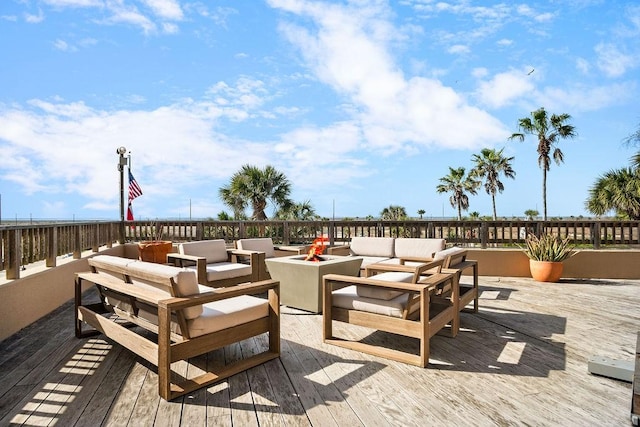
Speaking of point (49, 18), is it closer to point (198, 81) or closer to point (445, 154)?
point (198, 81)

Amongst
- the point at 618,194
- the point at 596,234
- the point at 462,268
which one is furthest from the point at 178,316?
the point at 618,194

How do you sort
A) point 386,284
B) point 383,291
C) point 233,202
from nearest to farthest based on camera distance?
1. point 386,284
2. point 383,291
3. point 233,202

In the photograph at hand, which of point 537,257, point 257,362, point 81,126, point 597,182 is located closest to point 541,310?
point 537,257

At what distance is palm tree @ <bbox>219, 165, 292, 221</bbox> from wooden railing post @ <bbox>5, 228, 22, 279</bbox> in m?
9.92

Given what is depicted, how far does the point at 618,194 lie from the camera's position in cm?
1331

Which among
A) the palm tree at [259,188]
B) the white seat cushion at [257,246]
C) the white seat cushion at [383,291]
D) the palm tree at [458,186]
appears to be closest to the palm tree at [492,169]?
the palm tree at [458,186]

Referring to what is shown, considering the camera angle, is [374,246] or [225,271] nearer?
[225,271]

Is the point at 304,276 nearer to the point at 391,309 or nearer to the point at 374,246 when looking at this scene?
the point at 391,309

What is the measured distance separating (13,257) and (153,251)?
10.5 feet

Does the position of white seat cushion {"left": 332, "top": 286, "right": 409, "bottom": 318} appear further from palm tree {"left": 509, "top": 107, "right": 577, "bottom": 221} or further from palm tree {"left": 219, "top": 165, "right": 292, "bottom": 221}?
palm tree {"left": 509, "top": 107, "right": 577, "bottom": 221}

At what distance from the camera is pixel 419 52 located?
11.7 meters

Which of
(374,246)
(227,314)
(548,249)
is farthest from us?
(548,249)

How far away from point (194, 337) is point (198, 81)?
11854 mm

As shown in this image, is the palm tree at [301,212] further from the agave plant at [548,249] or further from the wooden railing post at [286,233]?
the agave plant at [548,249]
